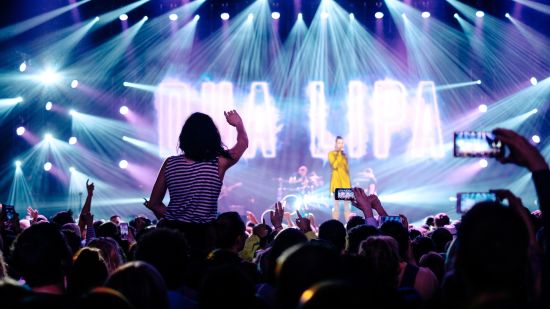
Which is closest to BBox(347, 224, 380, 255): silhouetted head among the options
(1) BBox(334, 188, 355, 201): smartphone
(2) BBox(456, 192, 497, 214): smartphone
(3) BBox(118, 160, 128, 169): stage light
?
(2) BBox(456, 192, 497, 214): smartphone

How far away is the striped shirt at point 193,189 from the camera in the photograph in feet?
14.7

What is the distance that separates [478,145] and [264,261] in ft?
5.12

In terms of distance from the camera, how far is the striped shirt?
14.7 feet

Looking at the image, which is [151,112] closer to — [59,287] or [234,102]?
[234,102]

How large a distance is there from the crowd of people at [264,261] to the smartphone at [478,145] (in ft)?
0.21

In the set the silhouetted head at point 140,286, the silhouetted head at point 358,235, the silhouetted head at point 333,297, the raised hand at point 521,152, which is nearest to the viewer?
the silhouetted head at point 333,297

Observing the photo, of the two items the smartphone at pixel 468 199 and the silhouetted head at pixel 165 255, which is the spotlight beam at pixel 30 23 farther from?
the smartphone at pixel 468 199

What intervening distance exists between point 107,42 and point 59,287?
15.8 metres

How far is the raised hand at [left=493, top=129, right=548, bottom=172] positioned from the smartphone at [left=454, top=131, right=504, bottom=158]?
54 millimetres

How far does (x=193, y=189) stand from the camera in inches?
178

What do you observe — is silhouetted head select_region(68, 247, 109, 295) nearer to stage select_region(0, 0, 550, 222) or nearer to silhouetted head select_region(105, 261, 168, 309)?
silhouetted head select_region(105, 261, 168, 309)

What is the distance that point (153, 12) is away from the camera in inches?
716

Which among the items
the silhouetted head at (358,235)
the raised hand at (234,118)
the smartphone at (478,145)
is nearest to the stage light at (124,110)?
the raised hand at (234,118)

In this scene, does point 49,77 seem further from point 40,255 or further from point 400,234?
point 40,255
